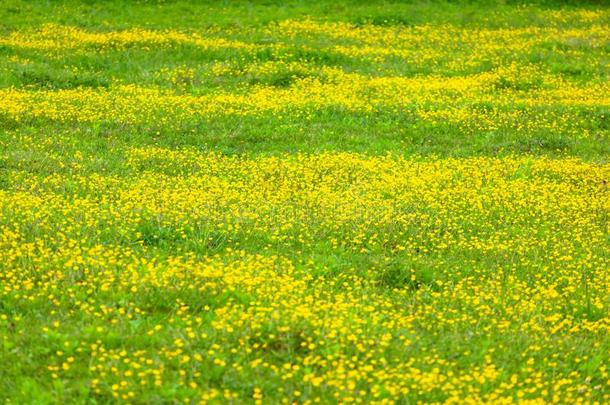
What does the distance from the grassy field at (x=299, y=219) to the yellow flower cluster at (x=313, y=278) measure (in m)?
0.04

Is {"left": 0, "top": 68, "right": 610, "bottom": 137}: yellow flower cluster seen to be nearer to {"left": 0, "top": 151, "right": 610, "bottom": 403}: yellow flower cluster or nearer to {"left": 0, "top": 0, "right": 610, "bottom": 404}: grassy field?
{"left": 0, "top": 0, "right": 610, "bottom": 404}: grassy field

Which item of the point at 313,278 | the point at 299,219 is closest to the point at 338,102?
the point at 299,219

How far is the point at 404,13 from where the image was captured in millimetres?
28828

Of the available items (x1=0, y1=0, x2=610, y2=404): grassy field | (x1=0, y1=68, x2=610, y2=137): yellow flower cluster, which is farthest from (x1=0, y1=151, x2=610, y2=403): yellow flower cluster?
(x1=0, y1=68, x2=610, y2=137): yellow flower cluster

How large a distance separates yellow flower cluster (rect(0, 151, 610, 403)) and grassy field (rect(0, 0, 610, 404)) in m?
0.04

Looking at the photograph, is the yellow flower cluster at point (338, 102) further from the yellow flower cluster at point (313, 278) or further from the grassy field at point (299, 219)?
the yellow flower cluster at point (313, 278)

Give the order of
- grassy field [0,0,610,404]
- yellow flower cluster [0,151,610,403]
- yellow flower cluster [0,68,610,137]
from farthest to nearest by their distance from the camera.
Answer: yellow flower cluster [0,68,610,137], grassy field [0,0,610,404], yellow flower cluster [0,151,610,403]

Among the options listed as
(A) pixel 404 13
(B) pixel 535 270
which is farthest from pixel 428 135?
(A) pixel 404 13

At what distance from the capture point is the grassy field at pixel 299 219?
793cm

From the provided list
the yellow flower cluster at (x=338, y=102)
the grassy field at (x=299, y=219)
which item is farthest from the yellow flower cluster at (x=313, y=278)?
the yellow flower cluster at (x=338, y=102)

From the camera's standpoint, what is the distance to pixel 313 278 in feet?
33.3

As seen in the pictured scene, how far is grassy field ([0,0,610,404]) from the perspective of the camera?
26.0 ft

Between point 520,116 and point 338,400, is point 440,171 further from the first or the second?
point 338,400

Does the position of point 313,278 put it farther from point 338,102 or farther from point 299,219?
point 338,102
